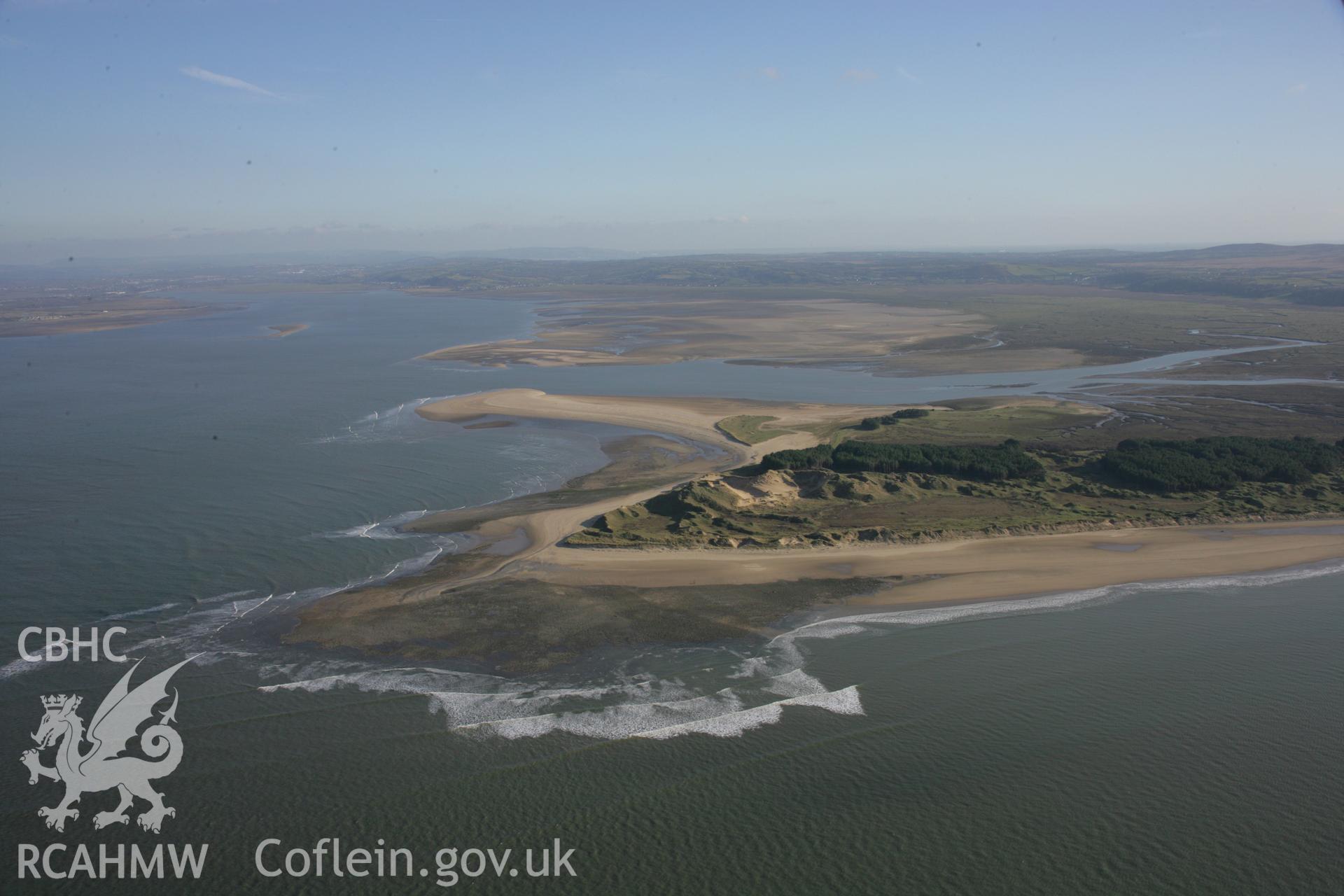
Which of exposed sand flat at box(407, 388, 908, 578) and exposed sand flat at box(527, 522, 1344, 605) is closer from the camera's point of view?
exposed sand flat at box(527, 522, 1344, 605)

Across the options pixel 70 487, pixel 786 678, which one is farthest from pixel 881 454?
pixel 70 487

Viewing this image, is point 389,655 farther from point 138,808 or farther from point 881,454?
point 881,454

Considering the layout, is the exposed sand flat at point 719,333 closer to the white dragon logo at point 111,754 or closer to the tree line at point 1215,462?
the tree line at point 1215,462

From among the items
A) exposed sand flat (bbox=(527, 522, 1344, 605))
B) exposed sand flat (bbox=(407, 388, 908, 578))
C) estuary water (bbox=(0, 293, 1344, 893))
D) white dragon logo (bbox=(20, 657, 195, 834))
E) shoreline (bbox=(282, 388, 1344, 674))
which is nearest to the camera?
estuary water (bbox=(0, 293, 1344, 893))

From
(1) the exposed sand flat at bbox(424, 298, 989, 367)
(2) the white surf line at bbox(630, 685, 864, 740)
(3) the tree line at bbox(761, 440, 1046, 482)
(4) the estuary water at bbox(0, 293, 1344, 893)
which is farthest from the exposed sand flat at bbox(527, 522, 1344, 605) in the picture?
(1) the exposed sand flat at bbox(424, 298, 989, 367)

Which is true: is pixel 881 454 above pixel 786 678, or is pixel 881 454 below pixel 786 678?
above

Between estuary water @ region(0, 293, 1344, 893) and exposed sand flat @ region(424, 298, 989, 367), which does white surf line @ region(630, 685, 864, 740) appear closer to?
estuary water @ region(0, 293, 1344, 893)
